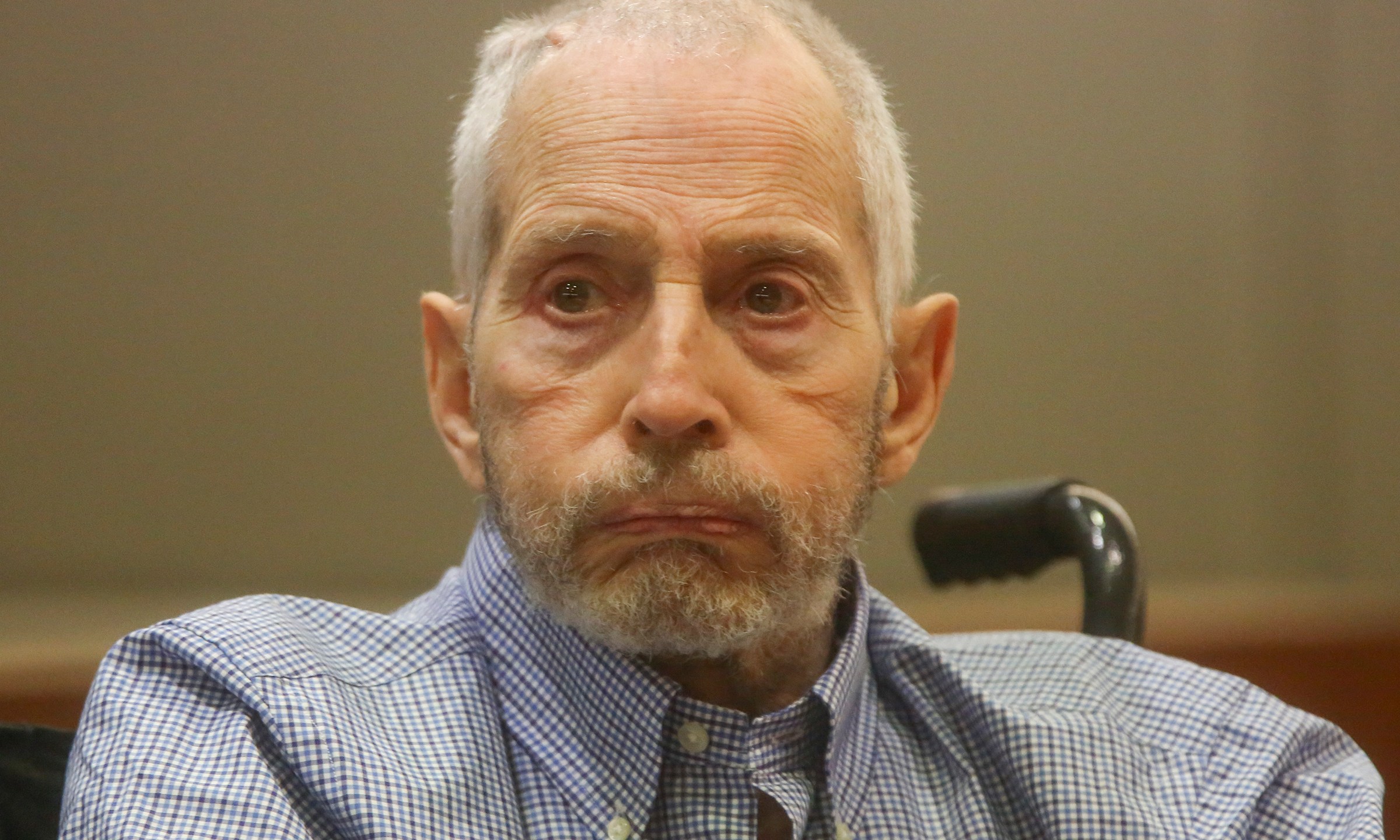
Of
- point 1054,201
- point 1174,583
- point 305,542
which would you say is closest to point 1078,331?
point 1054,201

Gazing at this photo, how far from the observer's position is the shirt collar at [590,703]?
→ 1157mm

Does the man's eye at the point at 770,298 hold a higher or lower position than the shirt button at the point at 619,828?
higher

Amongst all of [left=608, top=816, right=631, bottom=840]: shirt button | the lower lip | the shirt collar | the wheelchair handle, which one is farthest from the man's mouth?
the wheelchair handle

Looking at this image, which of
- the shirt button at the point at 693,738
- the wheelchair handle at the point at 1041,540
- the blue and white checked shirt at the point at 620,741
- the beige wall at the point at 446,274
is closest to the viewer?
the blue and white checked shirt at the point at 620,741

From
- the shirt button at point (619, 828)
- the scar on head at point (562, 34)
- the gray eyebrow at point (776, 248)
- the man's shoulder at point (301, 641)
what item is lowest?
the shirt button at point (619, 828)

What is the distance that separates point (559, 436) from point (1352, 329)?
295 cm

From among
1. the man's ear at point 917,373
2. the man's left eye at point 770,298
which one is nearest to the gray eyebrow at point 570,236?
the man's left eye at point 770,298

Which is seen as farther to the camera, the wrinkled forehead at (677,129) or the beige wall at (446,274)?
the beige wall at (446,274)

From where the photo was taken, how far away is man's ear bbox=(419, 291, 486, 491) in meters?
1.33

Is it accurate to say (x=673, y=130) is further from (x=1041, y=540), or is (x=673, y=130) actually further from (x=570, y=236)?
(x=1041, y=540)

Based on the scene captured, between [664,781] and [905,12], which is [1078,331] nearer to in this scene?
[905,12]

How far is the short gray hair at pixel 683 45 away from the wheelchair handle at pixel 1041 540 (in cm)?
35

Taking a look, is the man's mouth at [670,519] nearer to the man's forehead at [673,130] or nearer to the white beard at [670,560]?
the white beard at [670,560]

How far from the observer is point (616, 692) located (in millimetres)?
1187
